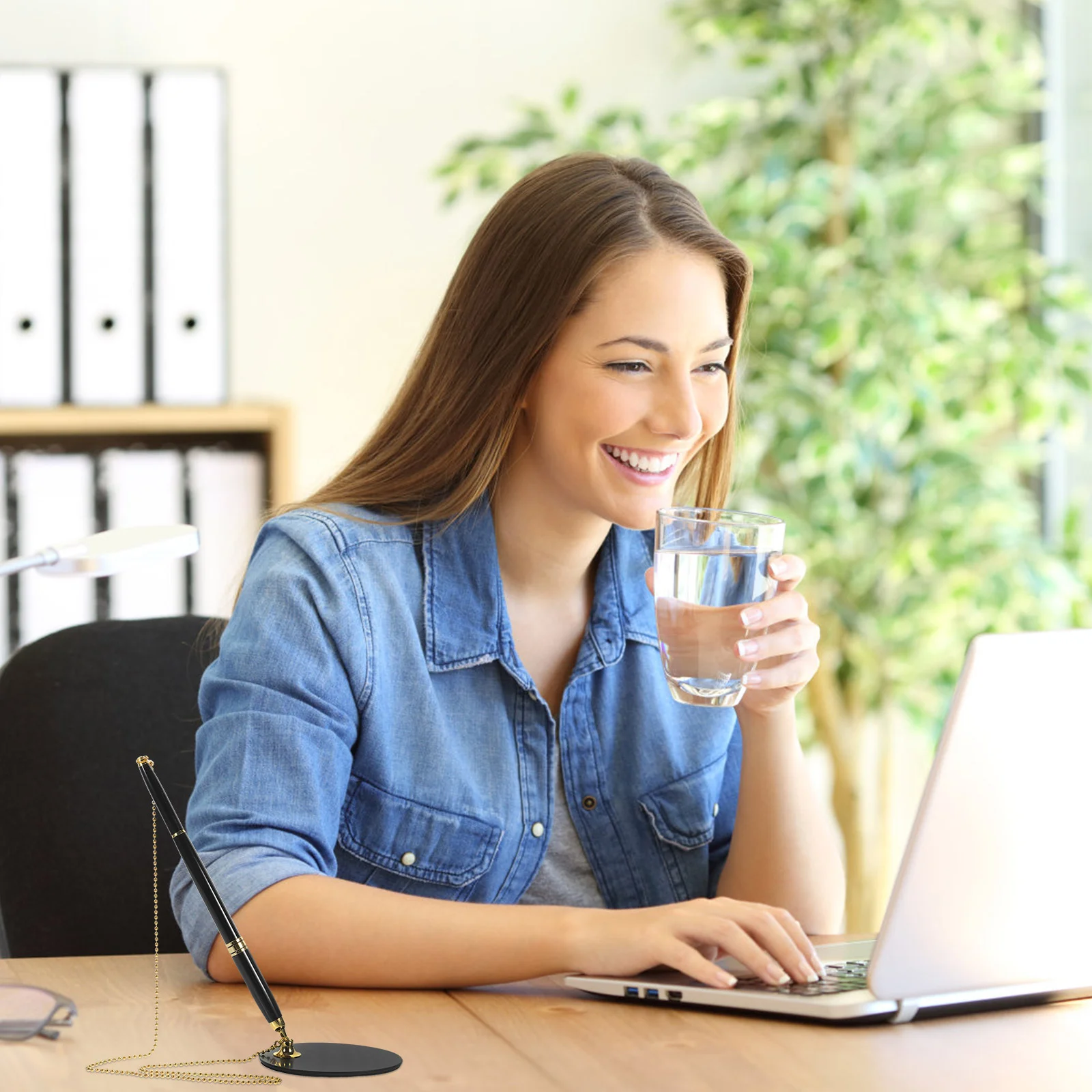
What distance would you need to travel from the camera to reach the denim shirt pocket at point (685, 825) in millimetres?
1370

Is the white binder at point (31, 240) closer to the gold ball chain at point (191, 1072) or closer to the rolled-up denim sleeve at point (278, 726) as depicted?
the rolled-up denim sleeve at point (278, 726)

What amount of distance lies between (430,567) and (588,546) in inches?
6.9

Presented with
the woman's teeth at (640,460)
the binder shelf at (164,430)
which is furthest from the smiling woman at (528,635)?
the binder shelf at (164,430)

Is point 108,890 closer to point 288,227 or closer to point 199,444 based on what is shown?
point 199,444

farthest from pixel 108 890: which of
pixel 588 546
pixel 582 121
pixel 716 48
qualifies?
pixel 716 48

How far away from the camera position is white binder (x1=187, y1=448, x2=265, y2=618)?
2.39 m

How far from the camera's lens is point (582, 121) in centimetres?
298

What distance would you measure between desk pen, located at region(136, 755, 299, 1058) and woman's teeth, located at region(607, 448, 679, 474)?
530 millimetres

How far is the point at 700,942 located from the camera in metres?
0.99

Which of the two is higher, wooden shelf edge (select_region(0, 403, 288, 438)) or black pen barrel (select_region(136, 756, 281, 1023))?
wooden shelf edge (select_region(0, 403, 288, 438))

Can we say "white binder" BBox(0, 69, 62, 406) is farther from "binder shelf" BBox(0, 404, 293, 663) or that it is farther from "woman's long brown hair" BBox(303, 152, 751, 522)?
"woman's long brown hair" BBox(303, 152, 751, 522)

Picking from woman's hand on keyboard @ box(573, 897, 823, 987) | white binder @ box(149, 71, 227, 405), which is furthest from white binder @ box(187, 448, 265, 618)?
woman's hand on keyboard @ box(573, 897, 823, 987)

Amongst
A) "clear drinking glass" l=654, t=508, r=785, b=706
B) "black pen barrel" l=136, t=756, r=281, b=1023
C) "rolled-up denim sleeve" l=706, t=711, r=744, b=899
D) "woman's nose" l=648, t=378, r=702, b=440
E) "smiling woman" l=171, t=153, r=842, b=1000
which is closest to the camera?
"black pen barrel" l=136, t=756, r=281, b=1023

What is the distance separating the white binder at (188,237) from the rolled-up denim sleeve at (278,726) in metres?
1.16
